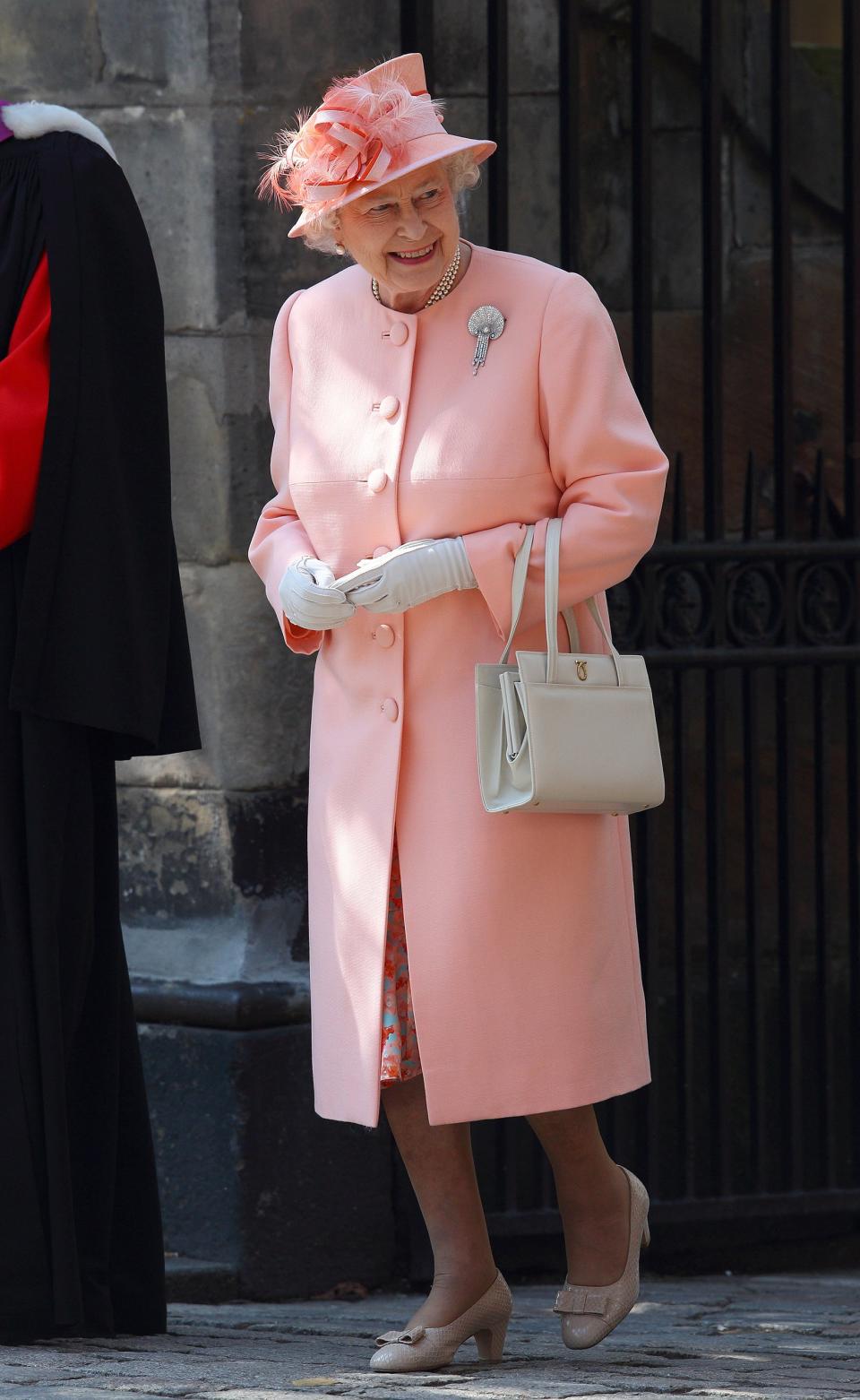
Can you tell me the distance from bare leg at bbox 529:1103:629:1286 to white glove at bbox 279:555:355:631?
0.89 meters

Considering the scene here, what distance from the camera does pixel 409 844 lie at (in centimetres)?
339

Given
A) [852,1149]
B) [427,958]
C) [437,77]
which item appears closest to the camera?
[427,958]

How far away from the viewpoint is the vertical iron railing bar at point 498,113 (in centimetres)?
438

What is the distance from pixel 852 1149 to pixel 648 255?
2.08 metres

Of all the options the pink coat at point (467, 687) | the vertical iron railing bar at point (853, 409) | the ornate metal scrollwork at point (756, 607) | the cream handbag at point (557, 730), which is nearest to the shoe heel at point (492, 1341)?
the pink coat at point (467, 687)

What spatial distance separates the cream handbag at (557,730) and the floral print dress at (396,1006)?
0.30m

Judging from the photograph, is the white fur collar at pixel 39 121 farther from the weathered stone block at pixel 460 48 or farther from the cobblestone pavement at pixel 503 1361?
the cobblestone pavement at pixel 503 1361

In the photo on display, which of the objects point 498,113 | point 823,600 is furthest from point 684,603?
point 498,113

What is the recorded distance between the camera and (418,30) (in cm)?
435

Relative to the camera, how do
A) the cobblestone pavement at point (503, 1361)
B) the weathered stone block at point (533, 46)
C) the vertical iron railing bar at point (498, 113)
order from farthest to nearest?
the weathered stone block at point (533, 46) < the vertical iron railing bar at point (498, 113) < the cobblestone pavement at point (503, 1361)

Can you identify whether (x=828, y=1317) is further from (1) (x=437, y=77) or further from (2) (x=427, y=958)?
(1) (x=437, y=77)

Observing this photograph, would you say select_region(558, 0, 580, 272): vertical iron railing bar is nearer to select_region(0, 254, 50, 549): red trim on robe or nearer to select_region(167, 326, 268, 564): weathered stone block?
select_region(167, 326, 268, 564): weathered stone block

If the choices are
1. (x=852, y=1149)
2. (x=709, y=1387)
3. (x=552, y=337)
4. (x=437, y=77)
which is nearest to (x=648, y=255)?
(x=437, y=77)

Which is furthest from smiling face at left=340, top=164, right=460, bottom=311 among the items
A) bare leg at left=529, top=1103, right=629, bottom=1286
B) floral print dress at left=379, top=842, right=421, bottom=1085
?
bare leg at left=529, top=1103, right=629, bottom=1286
